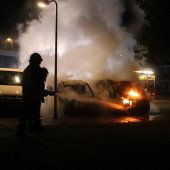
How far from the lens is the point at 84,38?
25.7 metres

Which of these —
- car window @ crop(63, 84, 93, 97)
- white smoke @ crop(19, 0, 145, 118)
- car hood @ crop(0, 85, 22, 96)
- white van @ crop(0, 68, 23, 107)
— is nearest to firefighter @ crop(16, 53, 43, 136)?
white van @ crop(0, 68, 23, 107)

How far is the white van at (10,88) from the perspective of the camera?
17391mm

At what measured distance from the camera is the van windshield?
1854 centimetres

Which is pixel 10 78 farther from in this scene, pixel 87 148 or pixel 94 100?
pixel 87 148

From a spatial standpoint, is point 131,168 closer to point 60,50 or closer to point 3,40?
point 60,50

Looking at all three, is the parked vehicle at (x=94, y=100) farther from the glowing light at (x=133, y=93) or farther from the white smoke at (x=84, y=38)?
the white smoke at (x=84, y=38)

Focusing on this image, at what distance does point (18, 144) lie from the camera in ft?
33.6

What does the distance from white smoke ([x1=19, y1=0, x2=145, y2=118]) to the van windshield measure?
515cm

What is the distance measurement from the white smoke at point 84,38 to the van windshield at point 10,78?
5.15 metres

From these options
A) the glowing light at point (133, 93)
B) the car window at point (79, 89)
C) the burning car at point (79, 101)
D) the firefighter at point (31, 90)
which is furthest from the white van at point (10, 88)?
the firefighter at point (31, 90)

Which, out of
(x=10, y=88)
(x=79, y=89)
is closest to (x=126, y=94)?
(x=79, y=89)

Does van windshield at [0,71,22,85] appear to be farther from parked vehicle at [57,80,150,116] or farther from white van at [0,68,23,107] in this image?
parked vehicle at [57,80,150,116]

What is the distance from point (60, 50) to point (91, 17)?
7.96 feet

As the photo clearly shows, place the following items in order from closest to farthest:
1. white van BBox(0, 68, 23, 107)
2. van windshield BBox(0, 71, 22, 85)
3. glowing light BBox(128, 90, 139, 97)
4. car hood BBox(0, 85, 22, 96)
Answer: white van BBox(0, 68, 23, 107) < car hood BBox(0, 85, 22, 96) < van windshield BBox(0, 71, 22, 85) < glowing light BBox(128, 90, 139, 97)
